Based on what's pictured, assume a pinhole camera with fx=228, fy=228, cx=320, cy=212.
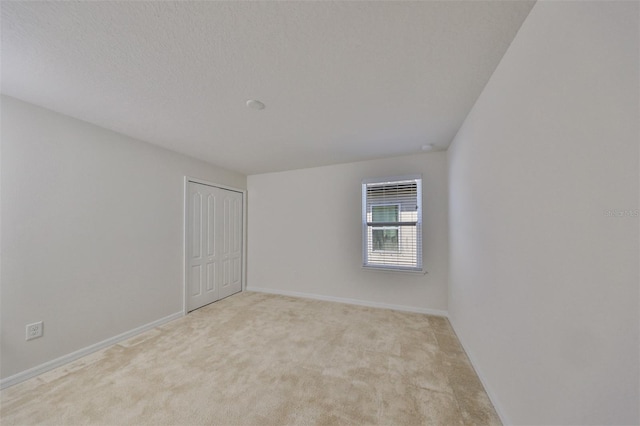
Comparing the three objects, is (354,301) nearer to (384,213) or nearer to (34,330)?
(384,213)

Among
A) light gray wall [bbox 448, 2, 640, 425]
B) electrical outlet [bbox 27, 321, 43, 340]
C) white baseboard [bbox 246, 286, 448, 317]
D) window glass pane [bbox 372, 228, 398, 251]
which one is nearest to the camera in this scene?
light gray wall [bbox 448, 2, 640, 425]

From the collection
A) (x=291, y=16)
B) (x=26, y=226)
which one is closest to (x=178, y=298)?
(x=26, y=226)

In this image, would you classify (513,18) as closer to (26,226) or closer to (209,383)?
(209,383)

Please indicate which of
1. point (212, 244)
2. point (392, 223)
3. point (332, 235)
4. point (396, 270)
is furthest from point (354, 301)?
point (212, 244)

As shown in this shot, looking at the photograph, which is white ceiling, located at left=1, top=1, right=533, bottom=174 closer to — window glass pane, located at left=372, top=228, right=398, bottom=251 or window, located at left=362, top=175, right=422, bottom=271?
Answer: window, located at left=362, top=175, right=422, bottom=271

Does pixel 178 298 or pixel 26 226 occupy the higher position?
pixel 26 226

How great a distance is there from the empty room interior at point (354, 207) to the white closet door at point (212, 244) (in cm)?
6

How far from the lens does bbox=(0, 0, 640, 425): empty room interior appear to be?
84cm

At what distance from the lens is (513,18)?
1.17 meters

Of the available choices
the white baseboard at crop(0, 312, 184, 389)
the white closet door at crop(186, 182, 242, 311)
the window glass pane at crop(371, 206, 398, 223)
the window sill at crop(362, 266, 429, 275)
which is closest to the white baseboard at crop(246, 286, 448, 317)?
the window sill at crop(362, 266, 429, 275)

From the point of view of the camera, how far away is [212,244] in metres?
3.88

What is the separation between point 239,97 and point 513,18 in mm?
1803

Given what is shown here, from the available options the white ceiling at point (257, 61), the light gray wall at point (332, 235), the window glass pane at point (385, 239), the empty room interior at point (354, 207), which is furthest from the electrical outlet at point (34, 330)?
the window glass pane at point (385, 239)

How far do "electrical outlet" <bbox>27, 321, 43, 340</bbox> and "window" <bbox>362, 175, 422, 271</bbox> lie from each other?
3.64m
